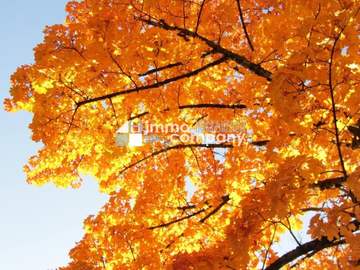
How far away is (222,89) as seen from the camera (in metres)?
7.09

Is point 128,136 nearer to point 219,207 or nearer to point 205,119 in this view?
point 205,119

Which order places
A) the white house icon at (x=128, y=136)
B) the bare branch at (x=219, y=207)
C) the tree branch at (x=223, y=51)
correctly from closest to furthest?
1. the tree branch at (x=223, y=51)
2. the bare branch at (x=219, y=207)
3. the white house icon at (x=128, y=136)

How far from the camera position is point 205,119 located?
764 centimetres

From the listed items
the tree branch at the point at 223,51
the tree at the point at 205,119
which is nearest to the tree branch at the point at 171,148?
the tree at the point at 205,119

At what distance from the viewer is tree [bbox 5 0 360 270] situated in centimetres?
338

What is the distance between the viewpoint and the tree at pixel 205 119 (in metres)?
3.38

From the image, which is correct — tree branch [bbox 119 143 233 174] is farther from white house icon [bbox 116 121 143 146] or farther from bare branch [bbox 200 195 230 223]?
bare branch [bbox 200 195 230 223]

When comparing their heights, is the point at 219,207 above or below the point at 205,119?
below

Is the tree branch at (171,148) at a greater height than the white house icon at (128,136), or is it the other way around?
the white house icon at (128,136)

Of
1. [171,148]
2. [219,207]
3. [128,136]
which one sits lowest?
[219,207]

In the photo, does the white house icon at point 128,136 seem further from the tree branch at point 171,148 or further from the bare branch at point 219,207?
the bare branch at point 219,207

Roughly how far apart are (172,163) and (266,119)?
89.6 inches

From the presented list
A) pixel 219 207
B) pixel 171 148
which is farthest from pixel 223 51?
pixel 171 148

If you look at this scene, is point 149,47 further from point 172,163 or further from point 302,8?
point 172,163
